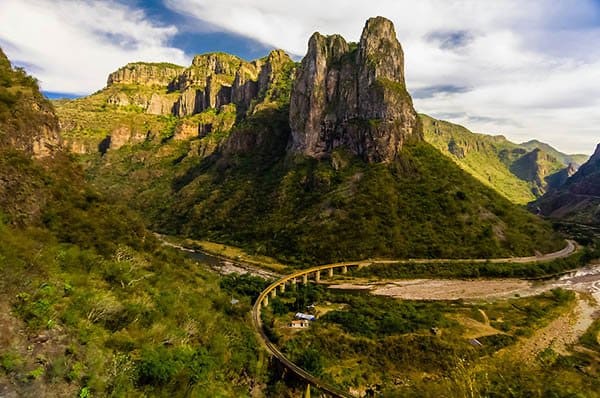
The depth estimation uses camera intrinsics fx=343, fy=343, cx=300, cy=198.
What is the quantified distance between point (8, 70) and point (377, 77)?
386 feet

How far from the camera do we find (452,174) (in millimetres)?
122500

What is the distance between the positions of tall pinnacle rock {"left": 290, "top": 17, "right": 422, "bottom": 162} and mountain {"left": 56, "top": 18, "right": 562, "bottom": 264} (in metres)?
0.46

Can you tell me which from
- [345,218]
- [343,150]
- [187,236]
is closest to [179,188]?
[187,236]

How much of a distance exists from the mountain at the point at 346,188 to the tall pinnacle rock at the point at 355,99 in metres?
0.46

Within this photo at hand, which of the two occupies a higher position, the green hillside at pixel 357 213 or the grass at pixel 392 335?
the green hillside at pixel 357 213

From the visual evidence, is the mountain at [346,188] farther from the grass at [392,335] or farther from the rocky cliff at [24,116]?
the rocky cliff at [24,116]

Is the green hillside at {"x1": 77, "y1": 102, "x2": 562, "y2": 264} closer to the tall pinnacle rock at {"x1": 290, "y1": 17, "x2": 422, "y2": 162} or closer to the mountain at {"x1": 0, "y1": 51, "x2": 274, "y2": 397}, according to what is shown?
the tall pinnacle rock at {"x1": 290, "y1": 17, "x2": 422, "y2": 162}

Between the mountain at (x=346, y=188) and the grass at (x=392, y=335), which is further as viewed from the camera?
the mountain at (x=346, y=188)

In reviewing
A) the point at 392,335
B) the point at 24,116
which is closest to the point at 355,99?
the point at 392,335

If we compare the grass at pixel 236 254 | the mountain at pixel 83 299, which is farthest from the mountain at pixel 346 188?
the mountain at pixel 83 299

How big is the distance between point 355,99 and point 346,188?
138 feet

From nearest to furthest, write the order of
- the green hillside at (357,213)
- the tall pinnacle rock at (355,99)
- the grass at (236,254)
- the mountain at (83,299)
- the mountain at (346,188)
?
the mountain at (83,299)
the grass at (236,254)
the green hillside at (357,213)
the mountain at (346,188)
the tall pinnacle rock at (355,99)

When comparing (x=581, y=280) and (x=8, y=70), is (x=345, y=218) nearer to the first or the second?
(x=581, y=280)

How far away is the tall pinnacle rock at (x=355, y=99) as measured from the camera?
128m
